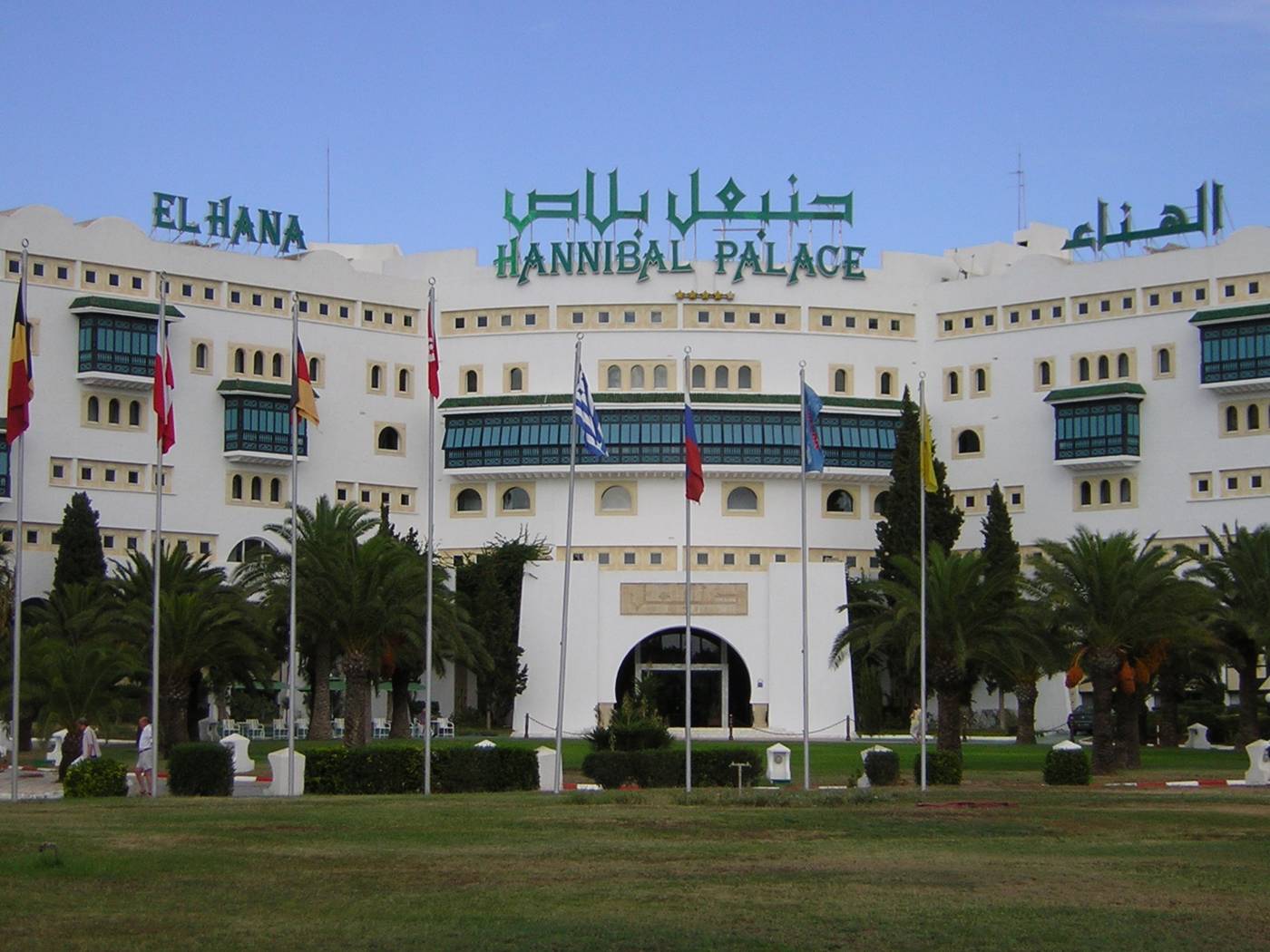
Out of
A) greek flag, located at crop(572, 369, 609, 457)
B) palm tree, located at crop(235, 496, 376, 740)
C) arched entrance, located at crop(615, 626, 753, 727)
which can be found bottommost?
arched entrance, located at crop(615, 626, 753, 727)

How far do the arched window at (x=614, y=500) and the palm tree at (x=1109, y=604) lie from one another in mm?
33055

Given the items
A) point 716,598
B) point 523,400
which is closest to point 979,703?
point 716,598

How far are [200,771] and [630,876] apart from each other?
587 inches

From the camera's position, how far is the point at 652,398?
80812 mm

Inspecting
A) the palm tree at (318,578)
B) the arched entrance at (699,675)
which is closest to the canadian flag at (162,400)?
the palm tree at (318,578)

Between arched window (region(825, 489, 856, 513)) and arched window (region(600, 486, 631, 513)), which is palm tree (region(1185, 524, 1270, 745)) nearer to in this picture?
arched window (region(825, 489, 856, 513))

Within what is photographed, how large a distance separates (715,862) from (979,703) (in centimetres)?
5620

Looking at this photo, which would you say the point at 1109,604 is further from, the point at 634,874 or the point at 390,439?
the point at 390,439

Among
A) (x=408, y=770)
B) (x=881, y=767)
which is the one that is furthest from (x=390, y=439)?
(x=408, y=770)

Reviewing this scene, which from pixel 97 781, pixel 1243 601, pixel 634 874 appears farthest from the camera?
pixel 1243 601

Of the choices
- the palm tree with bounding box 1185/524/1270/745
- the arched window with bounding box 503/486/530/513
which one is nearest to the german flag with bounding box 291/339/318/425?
the palm tree with bounding box 1185/524/1270/745

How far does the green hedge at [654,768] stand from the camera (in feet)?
129

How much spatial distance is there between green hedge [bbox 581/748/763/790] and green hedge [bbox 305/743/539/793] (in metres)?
1.42

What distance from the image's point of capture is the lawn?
19.1 m
